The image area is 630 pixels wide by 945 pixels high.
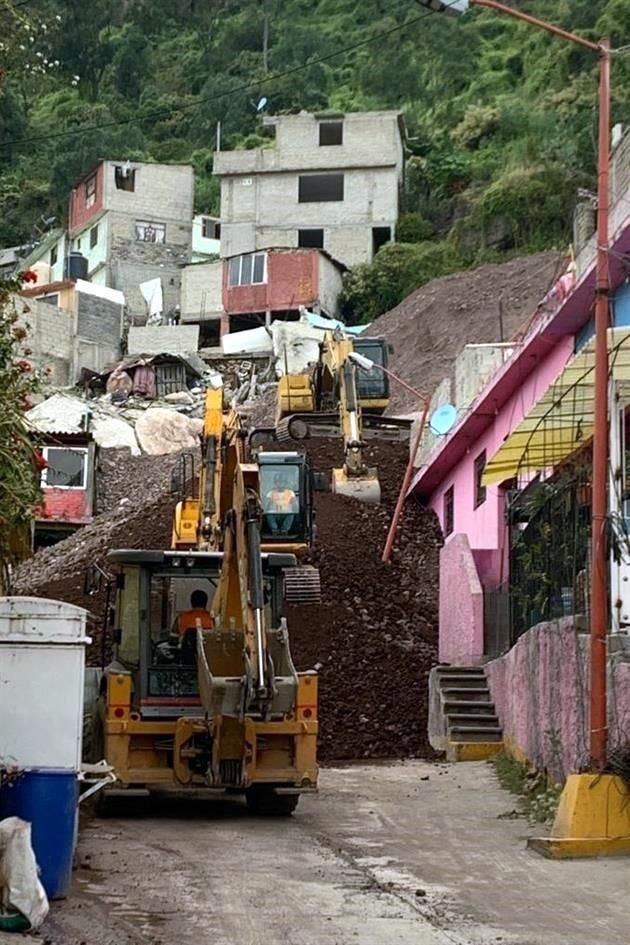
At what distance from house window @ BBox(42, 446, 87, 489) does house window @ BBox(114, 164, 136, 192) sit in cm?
3154

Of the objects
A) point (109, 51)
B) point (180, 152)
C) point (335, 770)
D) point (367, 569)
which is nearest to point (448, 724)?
point (335, 770)

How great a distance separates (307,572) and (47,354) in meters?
37.1

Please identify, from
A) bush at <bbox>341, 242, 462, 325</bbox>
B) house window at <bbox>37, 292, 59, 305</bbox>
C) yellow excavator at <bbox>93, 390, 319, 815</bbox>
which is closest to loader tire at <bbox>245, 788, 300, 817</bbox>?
yellow excavator at <bbox>93, 390, 319, 815</bbox>

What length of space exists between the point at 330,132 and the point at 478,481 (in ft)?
143

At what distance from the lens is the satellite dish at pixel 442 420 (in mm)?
33156

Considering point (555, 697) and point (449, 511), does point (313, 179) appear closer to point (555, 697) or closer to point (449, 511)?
point (449, 511)

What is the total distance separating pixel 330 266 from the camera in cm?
6588

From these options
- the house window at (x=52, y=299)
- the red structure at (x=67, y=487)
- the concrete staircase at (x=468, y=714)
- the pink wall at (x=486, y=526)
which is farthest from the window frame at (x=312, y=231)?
the concrete staircase at (x=468, y=714)

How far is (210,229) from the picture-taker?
74.3 metres

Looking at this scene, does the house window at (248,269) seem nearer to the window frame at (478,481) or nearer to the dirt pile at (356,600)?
the dirt pile at (356,600)

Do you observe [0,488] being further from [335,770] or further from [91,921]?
[335,770]

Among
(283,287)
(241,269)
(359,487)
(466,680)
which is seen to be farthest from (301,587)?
(241,269)

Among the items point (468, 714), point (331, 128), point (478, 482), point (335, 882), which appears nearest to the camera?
point (335, 882)

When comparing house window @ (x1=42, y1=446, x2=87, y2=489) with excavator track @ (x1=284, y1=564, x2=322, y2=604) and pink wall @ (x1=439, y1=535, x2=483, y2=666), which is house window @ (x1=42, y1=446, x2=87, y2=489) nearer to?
excavator track @ (x1=284, y1=564, x2=322, y2=604)
